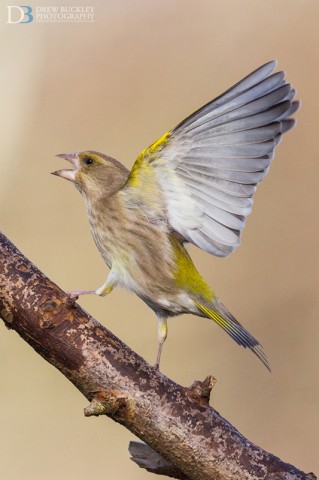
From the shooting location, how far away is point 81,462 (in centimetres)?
432

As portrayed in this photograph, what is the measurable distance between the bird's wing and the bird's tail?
18 cm

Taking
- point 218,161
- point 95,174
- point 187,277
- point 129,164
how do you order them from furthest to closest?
point 129,164 < point 95,174 < point 187,277 < point 218,161

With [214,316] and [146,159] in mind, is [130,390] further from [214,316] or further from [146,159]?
[146,159]

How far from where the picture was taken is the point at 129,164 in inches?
180

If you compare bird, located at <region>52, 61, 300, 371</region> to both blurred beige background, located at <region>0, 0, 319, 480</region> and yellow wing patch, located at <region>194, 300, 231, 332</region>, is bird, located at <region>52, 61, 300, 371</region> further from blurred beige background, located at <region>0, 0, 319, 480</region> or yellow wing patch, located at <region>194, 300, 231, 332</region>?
blurred beige background, located at <region>0, 0, 319, 480</region>

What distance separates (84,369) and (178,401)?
0.24 metres

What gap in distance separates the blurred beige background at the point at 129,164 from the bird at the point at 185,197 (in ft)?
5.84

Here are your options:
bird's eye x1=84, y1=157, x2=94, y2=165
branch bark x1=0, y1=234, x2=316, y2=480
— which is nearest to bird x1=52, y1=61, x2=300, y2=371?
bird's eye x1=84, y1=157, x2=94, y2=165

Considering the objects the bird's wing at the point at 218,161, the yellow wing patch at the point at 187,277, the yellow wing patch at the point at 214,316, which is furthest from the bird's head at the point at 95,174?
the yellow wing patch at the point at 214,316

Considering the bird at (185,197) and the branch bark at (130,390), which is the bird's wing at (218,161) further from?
the branch bark at (130,390)

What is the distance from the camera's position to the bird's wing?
2.28m

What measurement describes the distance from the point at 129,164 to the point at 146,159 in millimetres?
2090

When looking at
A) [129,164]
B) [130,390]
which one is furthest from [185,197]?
[129,164]

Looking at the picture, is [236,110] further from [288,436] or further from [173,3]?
[173,3]
